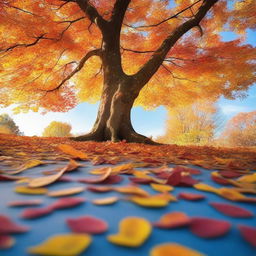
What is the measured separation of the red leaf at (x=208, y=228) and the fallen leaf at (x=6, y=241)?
1.32ft

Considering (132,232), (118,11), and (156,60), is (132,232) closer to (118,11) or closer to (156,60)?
(156,60)

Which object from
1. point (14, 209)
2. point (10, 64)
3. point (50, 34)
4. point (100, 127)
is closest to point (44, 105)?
point (10, 64)

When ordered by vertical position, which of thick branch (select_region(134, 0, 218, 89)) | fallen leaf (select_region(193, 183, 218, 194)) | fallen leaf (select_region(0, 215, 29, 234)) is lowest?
fallen leaf (select_region(0, 215, 29, 234))

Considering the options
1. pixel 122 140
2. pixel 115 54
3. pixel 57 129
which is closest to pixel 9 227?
pixel 122 140

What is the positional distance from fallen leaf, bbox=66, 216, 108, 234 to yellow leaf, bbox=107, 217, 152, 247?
4cm

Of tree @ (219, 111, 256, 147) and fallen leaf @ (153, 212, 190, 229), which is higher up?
tree @ (219, 111, 256, 147)

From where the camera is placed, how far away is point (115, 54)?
5.80m

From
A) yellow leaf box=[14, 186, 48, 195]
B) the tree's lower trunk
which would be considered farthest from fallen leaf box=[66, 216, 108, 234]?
the tree's lower trunk

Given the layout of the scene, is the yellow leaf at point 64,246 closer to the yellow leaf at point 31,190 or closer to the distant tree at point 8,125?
the yellow leaf at point 31,190

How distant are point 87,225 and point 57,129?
23636 mm

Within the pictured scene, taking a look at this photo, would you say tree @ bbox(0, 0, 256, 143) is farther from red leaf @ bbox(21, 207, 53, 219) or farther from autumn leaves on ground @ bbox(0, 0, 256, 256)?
red leaf @ bbox(21, 207, 53, 219)

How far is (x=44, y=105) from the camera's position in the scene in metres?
7.29

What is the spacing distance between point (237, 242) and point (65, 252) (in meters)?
0.38

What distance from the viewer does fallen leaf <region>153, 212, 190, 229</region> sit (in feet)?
1.72
